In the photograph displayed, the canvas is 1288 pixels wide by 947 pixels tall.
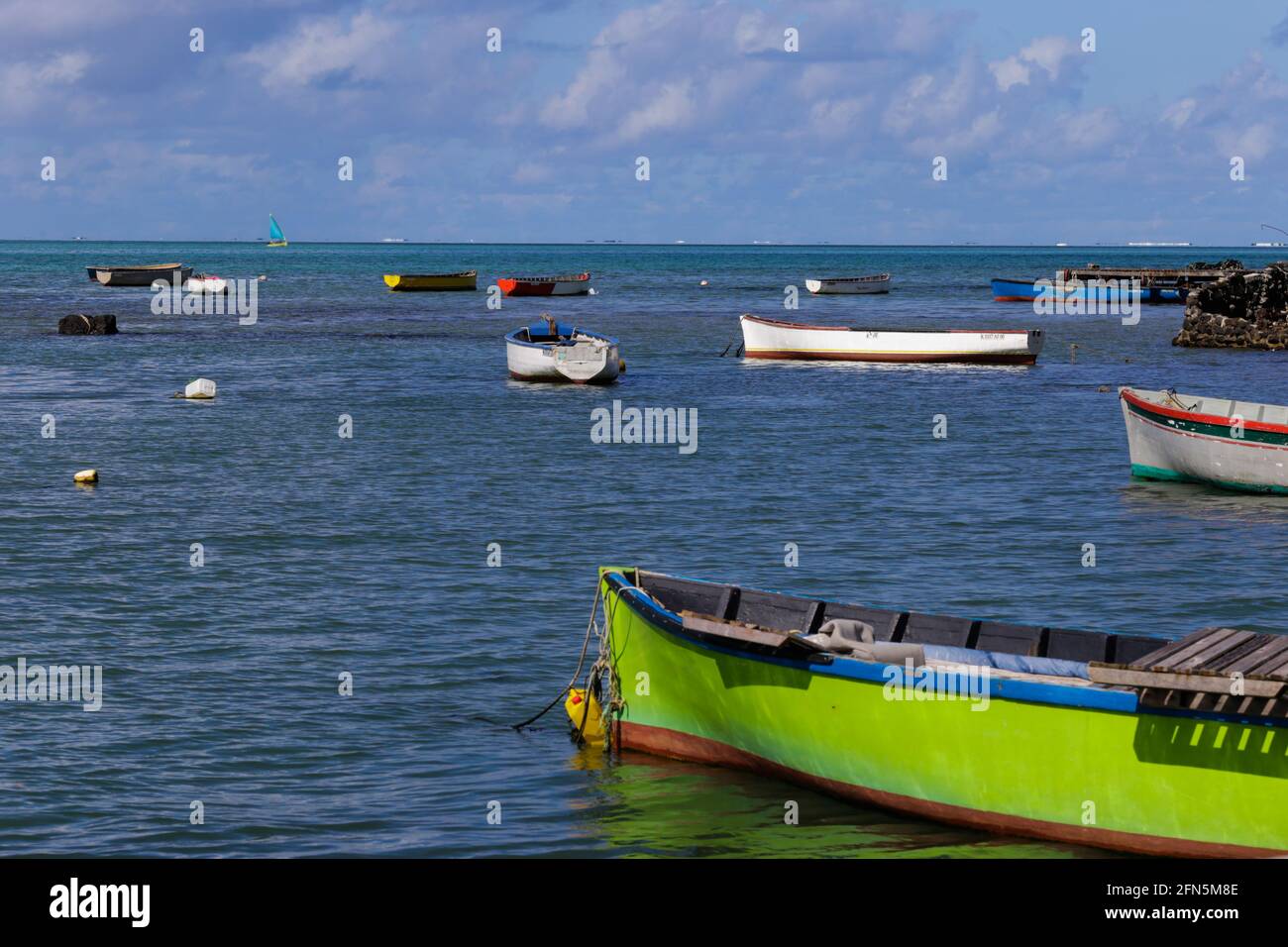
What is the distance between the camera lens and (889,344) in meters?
66.8

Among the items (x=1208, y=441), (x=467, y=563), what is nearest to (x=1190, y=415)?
(x=1208, y=441)

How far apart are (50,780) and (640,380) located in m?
44.8

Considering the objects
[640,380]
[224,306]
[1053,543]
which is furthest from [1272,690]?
[224,306]

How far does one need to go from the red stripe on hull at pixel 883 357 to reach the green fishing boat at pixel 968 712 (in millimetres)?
50401

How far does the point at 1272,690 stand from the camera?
12227mm

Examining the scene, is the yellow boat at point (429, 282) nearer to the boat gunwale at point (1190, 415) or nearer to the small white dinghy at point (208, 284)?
the small white dinghy at point (208, 284)

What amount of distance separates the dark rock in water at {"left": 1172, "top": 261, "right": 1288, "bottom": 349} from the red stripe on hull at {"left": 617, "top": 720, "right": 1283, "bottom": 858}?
6176 centimetres

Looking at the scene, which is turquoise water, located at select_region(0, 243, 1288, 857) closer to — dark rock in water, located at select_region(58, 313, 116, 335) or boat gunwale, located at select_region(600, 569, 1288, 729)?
boat gunwale, located at select_region(600, 569, 1288, 729)
